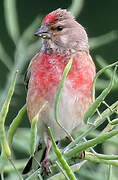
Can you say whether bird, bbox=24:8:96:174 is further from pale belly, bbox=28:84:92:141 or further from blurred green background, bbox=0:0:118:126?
blurred green background, bbox=0:0:118:126

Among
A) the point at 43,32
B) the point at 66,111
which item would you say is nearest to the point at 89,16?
the point at 43,32

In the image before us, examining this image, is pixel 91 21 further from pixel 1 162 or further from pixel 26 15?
pixel 1 162

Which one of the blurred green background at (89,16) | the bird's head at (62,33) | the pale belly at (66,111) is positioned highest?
the blurred green background at (89,16)

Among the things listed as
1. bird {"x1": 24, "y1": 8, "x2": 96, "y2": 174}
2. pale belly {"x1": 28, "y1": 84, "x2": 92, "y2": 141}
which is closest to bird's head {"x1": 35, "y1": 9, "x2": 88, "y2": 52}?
bird {"x1": 24, "y1": 8, "x2": 96, "y2": 174}

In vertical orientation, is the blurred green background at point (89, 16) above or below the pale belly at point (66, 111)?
above

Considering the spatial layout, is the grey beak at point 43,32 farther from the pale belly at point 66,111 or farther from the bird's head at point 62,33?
the pale belly at point 66,111

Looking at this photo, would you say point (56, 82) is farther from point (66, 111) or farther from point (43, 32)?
point (43, 32)

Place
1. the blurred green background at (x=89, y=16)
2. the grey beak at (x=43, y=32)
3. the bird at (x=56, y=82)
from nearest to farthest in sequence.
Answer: the bird at (x=56, y=82) → the grey beak at (x=43, y=32) → the blurred green background at (x=89, y=16)

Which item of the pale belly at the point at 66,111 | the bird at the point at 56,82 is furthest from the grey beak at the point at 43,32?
the pale belly at the point at 66,111
